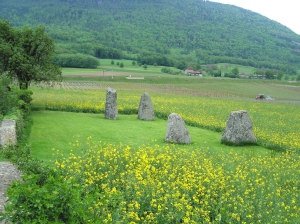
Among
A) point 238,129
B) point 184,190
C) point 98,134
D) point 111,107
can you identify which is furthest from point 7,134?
point 238,129

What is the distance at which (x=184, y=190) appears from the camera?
523 inches

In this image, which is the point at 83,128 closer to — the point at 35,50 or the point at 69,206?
the point at 35,50

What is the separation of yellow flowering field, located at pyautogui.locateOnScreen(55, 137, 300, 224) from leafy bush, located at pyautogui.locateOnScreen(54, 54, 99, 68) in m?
102

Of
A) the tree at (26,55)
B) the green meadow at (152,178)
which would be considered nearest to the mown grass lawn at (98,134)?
the green meadow at (152,178)

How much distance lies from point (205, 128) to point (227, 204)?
19027 mm

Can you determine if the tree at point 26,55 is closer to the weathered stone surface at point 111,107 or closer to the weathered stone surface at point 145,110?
the weathered stone surface at point 111,107

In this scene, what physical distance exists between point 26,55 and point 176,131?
59.0 feet

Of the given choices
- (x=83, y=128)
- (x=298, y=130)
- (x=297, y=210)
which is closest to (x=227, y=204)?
(x=297, y=210)

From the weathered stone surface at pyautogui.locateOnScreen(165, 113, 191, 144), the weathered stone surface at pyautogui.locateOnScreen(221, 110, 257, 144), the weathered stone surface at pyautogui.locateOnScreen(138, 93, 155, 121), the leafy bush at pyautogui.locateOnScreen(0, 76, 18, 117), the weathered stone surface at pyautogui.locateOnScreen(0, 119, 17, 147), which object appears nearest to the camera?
the weathered stone surface at pyautogui.locateOnScreen(0, 119, 17, 147)

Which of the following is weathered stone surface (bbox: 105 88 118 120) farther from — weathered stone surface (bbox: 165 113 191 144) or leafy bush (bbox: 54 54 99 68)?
leafy bush (bbox: 54 54 99 68)

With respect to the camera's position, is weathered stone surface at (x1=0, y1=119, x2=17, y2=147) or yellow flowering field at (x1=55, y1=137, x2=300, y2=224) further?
weathered stone surface at (x1=0, y1=119, x2=17, y2=147)

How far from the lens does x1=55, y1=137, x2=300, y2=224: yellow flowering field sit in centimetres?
1125

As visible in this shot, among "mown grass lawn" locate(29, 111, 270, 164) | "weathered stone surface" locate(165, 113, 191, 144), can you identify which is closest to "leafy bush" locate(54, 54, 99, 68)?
"mown grass lawn" locate(29, 111, 270, 164)

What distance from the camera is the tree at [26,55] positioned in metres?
32.7
